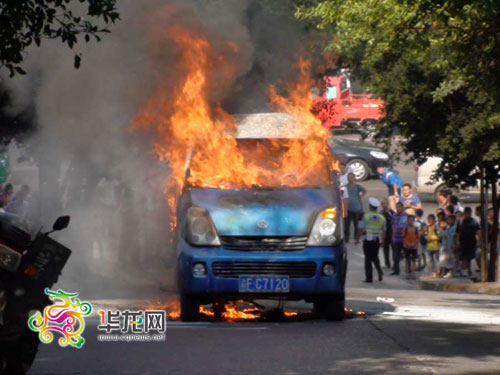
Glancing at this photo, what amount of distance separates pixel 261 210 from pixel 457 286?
957 cm

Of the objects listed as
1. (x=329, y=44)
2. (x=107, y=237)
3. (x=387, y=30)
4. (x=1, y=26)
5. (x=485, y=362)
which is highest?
(x=329, y=44)

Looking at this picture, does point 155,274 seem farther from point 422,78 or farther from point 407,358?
point 407,358

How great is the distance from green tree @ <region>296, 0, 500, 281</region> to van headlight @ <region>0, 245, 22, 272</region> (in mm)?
5563

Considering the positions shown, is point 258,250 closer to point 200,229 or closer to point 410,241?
point 200,229

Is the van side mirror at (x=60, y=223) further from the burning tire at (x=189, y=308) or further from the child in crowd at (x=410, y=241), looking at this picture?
the child in crowd at (x=410, y=241)

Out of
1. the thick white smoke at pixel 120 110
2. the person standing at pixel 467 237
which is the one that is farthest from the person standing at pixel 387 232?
the thick white smoke at pixel 120 110

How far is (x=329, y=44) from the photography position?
21.3m

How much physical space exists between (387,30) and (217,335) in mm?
5093

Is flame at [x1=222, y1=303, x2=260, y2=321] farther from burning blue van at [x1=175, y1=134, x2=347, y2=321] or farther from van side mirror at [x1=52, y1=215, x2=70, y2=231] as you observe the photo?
van side mirror at [x1=52, y1=215, x2=70, y2=231]

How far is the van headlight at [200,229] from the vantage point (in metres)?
11.9

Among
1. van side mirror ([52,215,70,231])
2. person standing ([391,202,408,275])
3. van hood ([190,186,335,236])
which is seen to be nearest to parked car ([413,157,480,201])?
person standing ([391,202,408,275])

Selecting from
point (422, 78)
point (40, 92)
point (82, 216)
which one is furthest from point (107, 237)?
point (422, 78)

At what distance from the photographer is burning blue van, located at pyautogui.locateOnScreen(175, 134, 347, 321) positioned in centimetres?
1177

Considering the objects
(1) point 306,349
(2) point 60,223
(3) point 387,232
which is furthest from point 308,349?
(3) point 387,232
